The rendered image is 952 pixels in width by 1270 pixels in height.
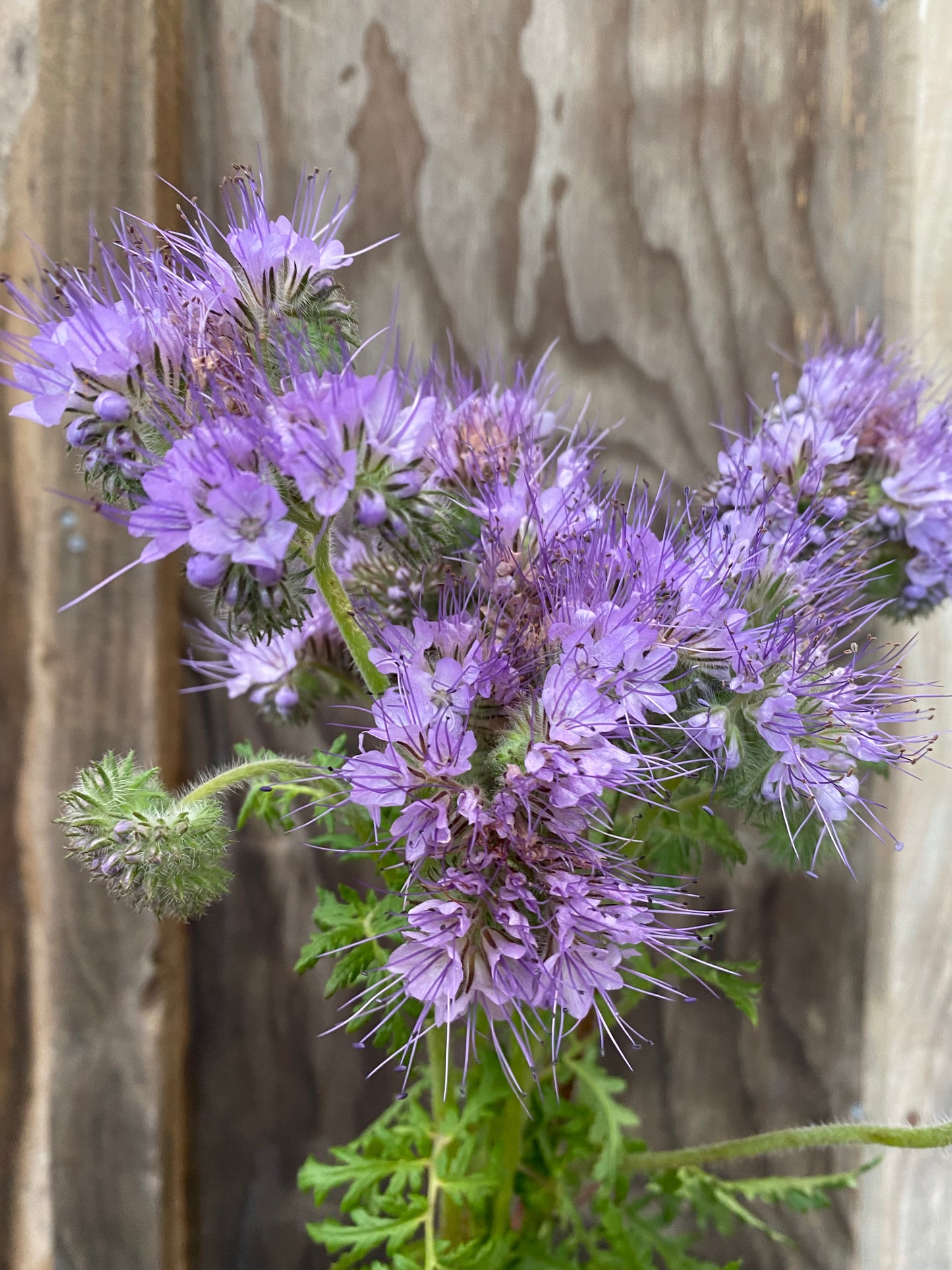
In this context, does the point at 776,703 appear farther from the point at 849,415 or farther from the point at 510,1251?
the point at 510,1251

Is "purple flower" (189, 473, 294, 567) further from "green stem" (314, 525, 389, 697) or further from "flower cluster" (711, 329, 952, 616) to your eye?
"flower cluster" (711, 329, 952, 616)

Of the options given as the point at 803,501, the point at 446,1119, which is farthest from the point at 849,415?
the point at 446,1119

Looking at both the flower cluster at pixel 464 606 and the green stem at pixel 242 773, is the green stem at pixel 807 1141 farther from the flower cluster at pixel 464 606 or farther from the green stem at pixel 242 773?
the green stem at pixel 242 773

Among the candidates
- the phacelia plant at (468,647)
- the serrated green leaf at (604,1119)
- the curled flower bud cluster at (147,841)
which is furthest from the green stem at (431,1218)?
the curled flower bud cluster at (147,841)

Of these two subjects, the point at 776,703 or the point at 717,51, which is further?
the point at 717,51

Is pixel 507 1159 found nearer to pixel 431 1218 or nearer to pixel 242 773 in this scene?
pixel 431 1218

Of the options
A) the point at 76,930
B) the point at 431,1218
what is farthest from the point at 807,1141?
the point at 76,930

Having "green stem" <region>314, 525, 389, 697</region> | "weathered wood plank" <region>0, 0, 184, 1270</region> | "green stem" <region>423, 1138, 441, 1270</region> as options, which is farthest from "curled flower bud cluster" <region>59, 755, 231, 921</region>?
"weathered wood plank" <region>0, 0, 184, 1270</region>
